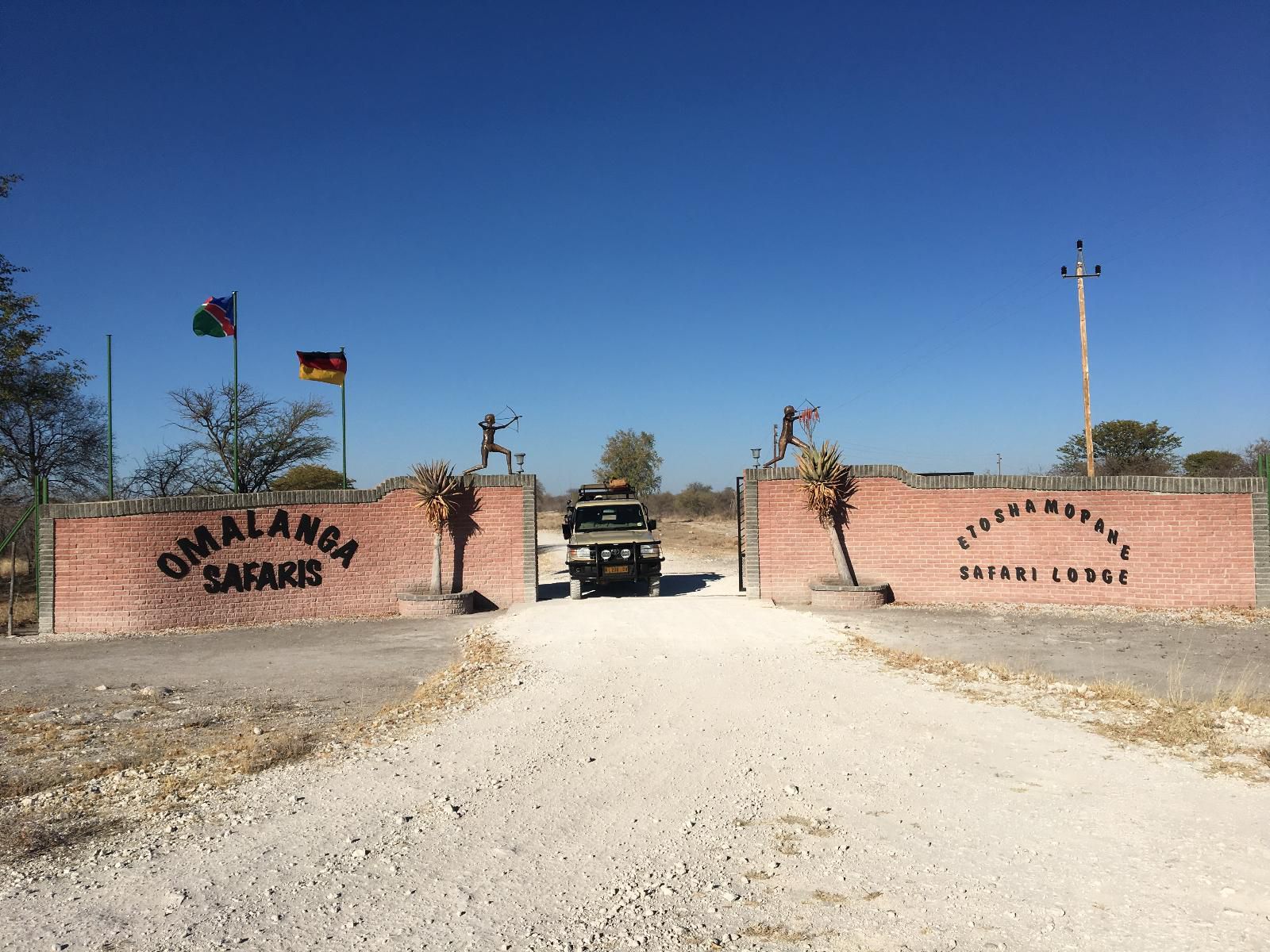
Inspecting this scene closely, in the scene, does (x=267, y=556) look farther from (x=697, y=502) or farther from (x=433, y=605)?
(x=697, y=502)

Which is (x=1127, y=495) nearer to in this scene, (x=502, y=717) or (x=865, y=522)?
(x=865, y=522)

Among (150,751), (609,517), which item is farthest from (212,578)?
(150,751)

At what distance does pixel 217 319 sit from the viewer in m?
17.7

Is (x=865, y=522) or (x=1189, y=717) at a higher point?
(x=865, y=522)

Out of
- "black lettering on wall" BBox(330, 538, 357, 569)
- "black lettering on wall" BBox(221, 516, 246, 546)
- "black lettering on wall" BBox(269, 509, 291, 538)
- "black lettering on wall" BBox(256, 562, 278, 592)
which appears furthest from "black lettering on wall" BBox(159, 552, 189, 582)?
"black lettering on wall" BBox(330, 538, 357, 569)

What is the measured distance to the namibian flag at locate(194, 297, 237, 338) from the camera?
1752 centimetres

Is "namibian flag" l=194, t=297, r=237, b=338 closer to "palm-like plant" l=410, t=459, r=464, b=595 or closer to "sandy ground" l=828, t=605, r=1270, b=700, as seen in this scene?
"palm-like plant" l=410, t=459, r=464, b=595

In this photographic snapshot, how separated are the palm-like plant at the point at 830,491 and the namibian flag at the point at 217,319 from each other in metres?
12.7

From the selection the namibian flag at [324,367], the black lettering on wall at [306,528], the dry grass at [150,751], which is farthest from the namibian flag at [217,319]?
the dry grass at [150,751]

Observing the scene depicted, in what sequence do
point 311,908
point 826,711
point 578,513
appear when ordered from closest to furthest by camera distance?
1. point 311,908
2. point 826,711
3. point 578,513

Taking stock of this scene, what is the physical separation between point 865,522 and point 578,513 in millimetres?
5928

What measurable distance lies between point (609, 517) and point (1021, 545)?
8.24 meters

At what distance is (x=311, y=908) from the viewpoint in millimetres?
3785

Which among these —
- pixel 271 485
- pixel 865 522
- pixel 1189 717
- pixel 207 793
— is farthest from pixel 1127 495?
pixel 271 485
